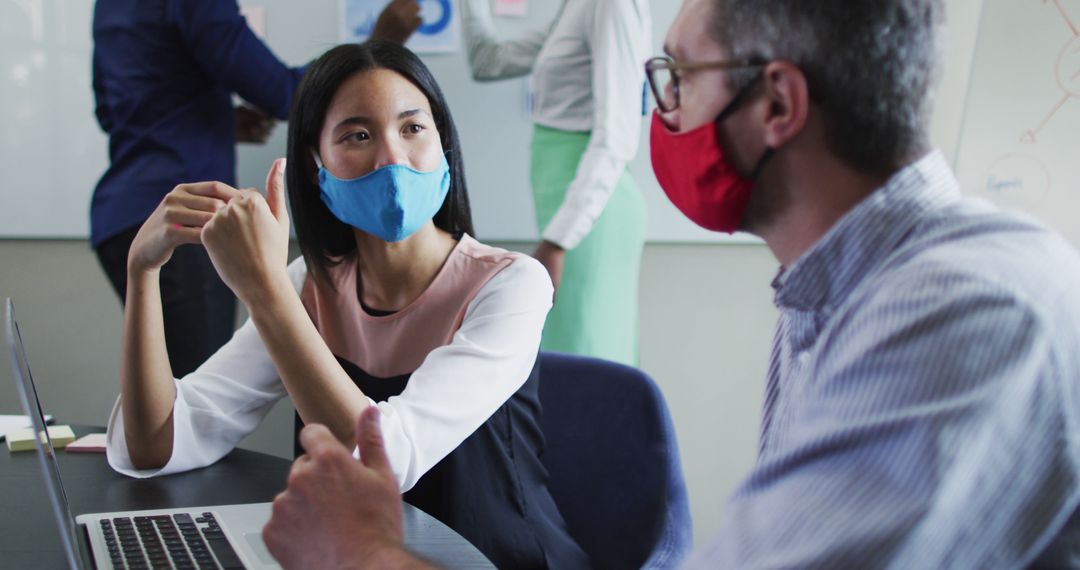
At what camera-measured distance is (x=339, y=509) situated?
0.70 meters

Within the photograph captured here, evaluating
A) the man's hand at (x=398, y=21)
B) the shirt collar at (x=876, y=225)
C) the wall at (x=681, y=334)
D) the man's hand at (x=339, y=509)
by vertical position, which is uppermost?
the man's hand at (x=398, y=21)

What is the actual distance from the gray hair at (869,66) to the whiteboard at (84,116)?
1.80 meters

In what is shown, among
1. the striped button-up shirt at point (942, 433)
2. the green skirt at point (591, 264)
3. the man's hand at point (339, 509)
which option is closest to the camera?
the striped button-up shirt at point (942, 433)

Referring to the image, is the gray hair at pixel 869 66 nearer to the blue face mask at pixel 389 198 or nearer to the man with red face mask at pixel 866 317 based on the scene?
the man with red face mask at pixel 866 317

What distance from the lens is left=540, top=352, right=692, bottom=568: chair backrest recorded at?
1.23 metres

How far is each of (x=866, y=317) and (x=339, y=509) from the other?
1.40 feet

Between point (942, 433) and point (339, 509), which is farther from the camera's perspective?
point (339, 509)

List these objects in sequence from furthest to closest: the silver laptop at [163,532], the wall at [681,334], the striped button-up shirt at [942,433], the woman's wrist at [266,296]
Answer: the wall at [681,334] < the woman's wrist at [266,296] < the silver laptop at [163,532] < the striped button-up shirt at [942,433]

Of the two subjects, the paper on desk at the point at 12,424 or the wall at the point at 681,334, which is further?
the wall at the point at 681,334

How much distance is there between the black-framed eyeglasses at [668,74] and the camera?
808 millimetres

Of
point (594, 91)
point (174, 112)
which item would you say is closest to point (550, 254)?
point (594, 91)

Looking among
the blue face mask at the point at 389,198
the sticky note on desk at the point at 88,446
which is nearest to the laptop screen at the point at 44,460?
the sticky note on desk at the point at 88,446

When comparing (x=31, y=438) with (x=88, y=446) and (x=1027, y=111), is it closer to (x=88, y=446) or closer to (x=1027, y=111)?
(x=88, y=446)

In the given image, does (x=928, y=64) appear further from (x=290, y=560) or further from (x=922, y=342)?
(x=290, y=560)
